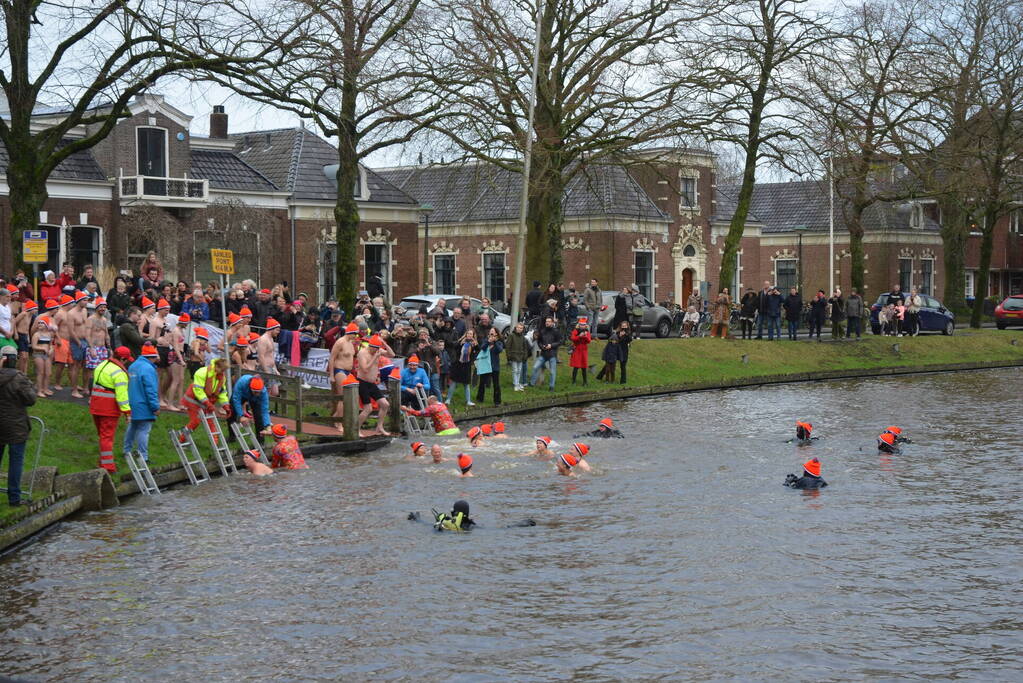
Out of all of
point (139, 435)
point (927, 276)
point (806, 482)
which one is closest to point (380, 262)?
point (139, 435)

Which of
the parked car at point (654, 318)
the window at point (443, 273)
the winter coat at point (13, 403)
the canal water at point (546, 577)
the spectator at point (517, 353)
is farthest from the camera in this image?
the window at point (443, 273)

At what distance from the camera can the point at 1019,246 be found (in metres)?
80.6

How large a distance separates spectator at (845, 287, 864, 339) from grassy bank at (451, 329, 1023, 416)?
0.58 m

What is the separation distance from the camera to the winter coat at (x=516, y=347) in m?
31.9

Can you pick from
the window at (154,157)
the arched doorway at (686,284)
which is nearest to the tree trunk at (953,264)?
the arched doorway at (686,284)

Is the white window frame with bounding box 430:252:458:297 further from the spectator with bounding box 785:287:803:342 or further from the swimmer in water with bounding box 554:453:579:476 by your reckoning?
the swimmer in water with bounding box 554:453:579:476

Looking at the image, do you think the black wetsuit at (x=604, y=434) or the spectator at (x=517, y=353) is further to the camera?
the spectator at (x=517, y=353)

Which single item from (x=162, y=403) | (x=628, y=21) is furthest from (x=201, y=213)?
(x=162, y=403)

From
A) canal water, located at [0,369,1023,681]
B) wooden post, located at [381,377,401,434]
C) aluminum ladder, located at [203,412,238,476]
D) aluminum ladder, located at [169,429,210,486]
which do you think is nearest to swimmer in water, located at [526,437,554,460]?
canal water, located at [0,369,1023,681]

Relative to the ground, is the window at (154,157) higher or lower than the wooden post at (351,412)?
higher

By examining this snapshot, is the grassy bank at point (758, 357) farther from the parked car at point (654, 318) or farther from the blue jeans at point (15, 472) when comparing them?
the blue jeans at point (15, 472)

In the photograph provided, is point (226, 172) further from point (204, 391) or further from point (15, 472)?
point (15, 472)

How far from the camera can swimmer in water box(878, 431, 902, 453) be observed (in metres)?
23.0

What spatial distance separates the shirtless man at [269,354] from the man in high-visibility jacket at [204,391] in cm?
362
